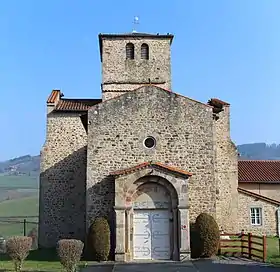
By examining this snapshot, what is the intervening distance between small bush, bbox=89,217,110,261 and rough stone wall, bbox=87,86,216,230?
0.96 metres

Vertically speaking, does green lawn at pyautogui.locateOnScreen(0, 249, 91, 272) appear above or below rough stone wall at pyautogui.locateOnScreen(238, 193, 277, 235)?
below

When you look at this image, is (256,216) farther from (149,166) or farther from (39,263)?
(39,263)

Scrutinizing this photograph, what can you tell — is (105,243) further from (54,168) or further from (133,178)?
(54,168)

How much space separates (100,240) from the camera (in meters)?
19.5

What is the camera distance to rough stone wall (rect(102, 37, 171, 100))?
1213 inches

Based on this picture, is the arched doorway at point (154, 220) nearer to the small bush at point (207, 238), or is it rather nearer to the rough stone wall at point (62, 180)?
the small bush at point (207, 238)

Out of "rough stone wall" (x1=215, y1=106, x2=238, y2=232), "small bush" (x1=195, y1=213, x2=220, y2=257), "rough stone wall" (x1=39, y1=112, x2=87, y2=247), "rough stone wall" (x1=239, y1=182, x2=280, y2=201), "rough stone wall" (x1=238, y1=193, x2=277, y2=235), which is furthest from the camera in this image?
"rough stone wall" (x1=239, y1=182, x2=280, y2=201)

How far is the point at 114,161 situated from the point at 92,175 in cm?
122

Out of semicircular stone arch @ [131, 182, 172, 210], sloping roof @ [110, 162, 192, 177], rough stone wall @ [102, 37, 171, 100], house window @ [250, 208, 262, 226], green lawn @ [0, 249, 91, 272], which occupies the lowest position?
green lawn @ [0, 249, 91, 272]

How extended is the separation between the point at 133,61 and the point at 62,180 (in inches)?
376

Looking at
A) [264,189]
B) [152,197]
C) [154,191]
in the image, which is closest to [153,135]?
[154,191]

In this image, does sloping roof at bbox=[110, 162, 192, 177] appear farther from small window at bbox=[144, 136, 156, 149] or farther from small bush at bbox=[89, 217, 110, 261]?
small bush at bbox=[89, 217, 110, 261]

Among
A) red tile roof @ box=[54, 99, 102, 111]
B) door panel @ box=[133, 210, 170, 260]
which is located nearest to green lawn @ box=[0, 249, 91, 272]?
door panel @ box=[133, 210, 170, 260]

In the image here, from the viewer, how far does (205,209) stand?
20750 mm
